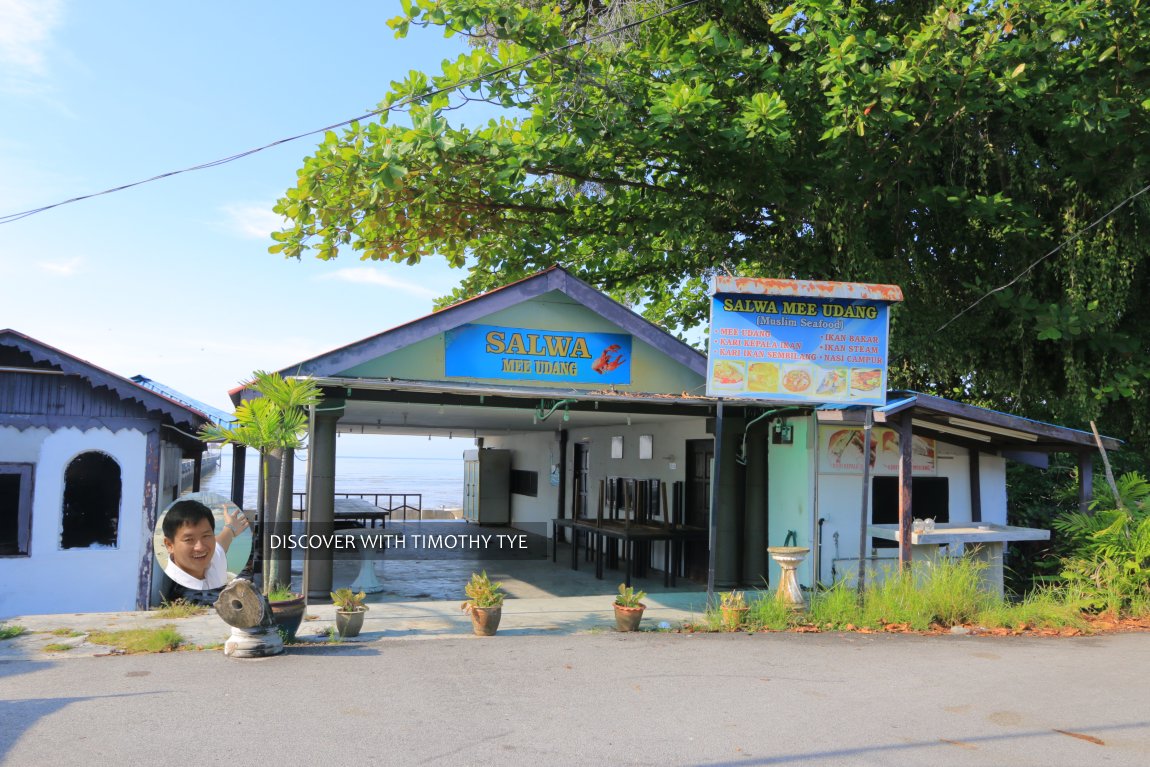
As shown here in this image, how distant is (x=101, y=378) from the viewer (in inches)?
416

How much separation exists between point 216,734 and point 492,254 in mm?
14203

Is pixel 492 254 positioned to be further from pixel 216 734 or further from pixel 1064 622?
pixel 216 734

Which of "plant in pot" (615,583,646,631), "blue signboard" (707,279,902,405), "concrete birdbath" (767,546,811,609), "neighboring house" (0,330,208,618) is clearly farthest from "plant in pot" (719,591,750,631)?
"neighboring house" (0,330,208,618)

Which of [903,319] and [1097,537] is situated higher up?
[903,319]

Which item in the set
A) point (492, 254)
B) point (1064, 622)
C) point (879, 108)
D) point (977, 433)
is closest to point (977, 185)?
point (879, 108)

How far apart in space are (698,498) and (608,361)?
3474 millimetres

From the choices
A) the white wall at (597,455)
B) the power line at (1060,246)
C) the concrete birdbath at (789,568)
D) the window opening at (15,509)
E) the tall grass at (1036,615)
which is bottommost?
the tall grass at (1036,615)

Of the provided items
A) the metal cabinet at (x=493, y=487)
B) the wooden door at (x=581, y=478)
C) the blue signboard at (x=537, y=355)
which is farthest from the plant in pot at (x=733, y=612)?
the metal cabinet at (x=493, y=487)

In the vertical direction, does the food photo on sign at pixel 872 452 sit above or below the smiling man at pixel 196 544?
above

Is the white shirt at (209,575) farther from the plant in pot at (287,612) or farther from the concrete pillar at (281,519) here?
the plant in pot at (287,612)

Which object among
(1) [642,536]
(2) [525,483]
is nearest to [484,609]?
(1) [642,536]

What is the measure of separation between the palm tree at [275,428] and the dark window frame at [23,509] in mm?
2741

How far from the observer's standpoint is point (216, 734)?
6023mm

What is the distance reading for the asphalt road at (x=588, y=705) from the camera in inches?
229
